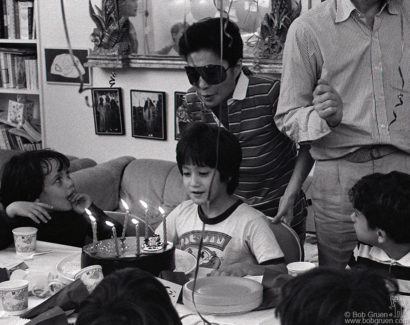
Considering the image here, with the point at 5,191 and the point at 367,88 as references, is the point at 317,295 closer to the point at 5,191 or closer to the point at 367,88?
the point at 367,88

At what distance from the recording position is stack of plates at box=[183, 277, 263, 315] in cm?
140

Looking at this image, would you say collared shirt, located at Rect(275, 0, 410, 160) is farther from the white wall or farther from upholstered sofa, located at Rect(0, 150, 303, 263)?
the white wall

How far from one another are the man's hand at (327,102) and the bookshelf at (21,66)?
9.39 feet

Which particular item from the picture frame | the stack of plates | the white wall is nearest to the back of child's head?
the stack of plates

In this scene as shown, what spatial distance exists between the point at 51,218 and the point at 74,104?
188 centimetres

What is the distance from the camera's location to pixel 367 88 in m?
1.79

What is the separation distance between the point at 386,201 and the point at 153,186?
1.83 m

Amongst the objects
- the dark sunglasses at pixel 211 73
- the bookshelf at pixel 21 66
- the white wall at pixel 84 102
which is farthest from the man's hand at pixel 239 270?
the bookshelf at pixel 21 66

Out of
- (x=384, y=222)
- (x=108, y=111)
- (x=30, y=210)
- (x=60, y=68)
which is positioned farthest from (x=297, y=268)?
(x=60, y=68)

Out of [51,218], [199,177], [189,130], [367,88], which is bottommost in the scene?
[51,218]

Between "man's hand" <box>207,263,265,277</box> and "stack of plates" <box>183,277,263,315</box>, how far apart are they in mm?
81

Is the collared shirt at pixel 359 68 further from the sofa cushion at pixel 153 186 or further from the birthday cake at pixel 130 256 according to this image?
the sofa cushion at pixel 153 186

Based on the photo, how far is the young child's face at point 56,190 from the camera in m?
2.24

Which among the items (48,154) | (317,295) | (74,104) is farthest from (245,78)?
(74,104)
